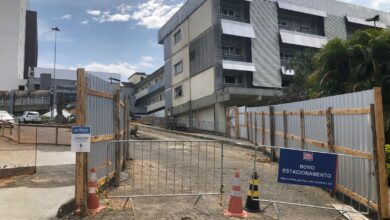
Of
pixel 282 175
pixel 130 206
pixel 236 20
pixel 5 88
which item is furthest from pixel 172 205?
pixel 5 88

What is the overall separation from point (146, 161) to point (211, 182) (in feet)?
15.0

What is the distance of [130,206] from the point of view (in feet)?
25.8

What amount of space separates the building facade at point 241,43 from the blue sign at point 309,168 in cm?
2599

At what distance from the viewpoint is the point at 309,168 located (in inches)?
308

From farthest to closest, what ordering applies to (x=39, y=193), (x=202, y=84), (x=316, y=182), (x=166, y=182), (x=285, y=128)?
(x=202, y=84)
(x=285, y=128)
(x=166, y=182)
(x=39, y=193)
(x=316, y=182)

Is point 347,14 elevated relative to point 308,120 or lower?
elevated

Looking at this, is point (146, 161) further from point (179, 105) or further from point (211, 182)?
point (179, 105)

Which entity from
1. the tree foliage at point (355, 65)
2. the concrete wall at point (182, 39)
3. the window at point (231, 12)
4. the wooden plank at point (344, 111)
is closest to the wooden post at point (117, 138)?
the wooden plank at point (344, 111)

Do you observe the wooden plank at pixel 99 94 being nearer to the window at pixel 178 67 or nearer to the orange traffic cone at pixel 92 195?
the orange traffic cone at pixel 92 195

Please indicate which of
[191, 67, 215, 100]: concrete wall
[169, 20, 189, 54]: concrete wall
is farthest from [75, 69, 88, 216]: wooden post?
[169, 20, 189, 54]: concrete wall

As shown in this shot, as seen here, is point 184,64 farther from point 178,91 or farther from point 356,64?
point 356,64

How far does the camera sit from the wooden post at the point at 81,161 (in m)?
7.03

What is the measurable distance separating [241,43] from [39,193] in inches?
1317

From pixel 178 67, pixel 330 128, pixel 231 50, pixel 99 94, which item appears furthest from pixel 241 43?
pixel 99 94
